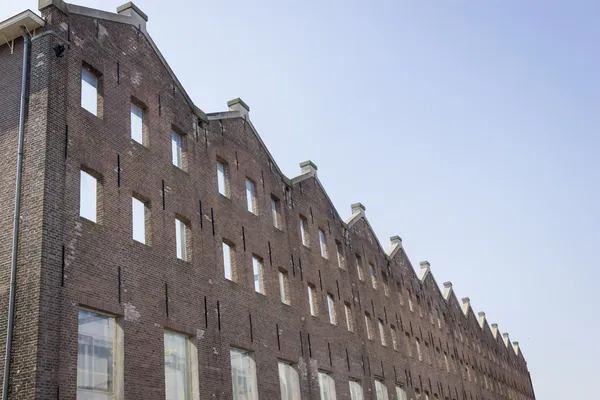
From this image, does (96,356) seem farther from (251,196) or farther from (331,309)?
(331,309)

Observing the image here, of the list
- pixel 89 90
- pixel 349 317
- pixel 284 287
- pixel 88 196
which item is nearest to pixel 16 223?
pixel 88 196

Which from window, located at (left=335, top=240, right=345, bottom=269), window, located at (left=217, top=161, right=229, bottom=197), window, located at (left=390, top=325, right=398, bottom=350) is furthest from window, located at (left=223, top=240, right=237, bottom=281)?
window, located at (left=390, top=325, right=398, bottom=350)

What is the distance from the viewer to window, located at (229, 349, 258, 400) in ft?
71.9

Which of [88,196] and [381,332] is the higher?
[381,332]

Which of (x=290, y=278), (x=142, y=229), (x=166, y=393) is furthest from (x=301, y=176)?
(x=166, y=393)

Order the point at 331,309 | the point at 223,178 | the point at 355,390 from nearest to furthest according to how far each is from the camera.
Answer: the point at 223,178
the point at 355,390
the point at 331,309

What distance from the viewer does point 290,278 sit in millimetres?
27844

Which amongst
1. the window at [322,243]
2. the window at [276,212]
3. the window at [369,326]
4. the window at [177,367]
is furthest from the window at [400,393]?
the window at [177,367]

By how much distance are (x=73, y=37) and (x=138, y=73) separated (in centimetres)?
294

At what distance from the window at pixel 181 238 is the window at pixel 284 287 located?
636 centimetres

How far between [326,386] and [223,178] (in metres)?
9.86

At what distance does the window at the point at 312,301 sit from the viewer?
29500mm

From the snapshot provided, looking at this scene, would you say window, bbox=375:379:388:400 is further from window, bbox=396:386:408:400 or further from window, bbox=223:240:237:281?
window, bbox=223:240:237:281

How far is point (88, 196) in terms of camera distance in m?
18.0
